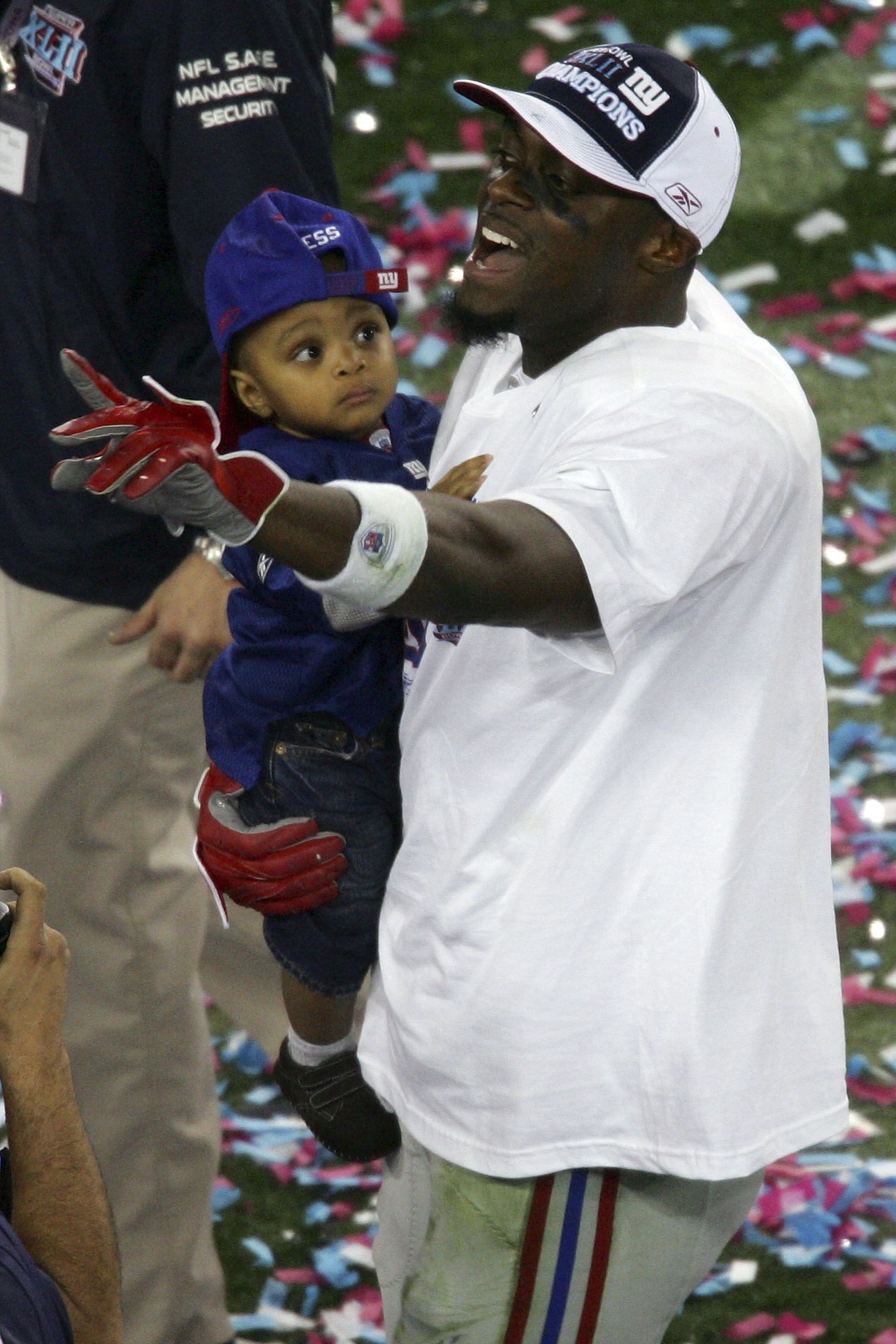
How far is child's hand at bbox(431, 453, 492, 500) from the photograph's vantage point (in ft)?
6.88

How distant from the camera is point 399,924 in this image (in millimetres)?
2195

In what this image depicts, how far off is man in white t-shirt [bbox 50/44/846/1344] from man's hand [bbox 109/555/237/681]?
822 mm

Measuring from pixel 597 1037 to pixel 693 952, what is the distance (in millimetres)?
129

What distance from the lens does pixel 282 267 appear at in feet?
7.44

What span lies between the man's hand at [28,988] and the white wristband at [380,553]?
67 cm

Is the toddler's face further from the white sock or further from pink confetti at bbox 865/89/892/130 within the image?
pink confetti at bbox 865/89/892/130

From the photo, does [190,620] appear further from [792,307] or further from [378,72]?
[378,72]

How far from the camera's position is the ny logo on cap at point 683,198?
2.00m

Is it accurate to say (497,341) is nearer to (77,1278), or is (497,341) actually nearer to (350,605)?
(350,605)

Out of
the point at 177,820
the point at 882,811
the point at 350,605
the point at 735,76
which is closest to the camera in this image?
the point at 350,605

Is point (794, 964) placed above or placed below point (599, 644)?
below

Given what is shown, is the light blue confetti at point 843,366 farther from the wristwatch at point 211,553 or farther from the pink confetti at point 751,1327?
the wristwatch at point 211,553

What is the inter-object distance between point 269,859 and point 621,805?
1.92 feet

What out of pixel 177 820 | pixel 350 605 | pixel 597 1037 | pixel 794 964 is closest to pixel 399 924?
pixel 597 1037
